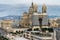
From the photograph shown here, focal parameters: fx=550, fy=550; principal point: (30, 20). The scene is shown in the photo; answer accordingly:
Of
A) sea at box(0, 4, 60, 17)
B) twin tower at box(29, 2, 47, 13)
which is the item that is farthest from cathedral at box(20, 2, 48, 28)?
sea at box(0, 4, 60, 17)

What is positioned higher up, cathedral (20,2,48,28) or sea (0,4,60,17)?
sea (0,4,60,17)

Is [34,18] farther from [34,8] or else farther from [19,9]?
[19,9]

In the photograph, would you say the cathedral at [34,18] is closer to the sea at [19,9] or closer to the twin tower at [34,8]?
the twin tower at [34,8]

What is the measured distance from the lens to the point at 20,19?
13852 millimetres

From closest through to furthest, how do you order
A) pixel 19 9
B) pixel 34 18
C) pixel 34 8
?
pixel 19 9
pixel 34 18
pixel 34 8

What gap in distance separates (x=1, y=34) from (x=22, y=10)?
3.15ft

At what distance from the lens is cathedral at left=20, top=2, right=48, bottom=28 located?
13883 millimetres

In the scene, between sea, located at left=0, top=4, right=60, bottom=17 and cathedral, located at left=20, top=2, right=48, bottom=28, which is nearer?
sea, located at left=0, top=4, right=60, bottom=17

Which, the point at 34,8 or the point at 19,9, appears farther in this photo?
the point at 34,8

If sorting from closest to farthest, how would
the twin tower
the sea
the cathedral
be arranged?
the sea
the twin tower
the cathedral

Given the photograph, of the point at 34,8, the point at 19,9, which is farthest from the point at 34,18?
the point at 19,9

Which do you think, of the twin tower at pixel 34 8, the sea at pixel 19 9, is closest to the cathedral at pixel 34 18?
the twin tower at pixel 34 8

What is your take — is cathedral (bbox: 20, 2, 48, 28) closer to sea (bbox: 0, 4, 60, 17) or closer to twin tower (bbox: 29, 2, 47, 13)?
twin tower (bbox: 29, 2, 47, 13)

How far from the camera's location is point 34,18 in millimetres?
13977
